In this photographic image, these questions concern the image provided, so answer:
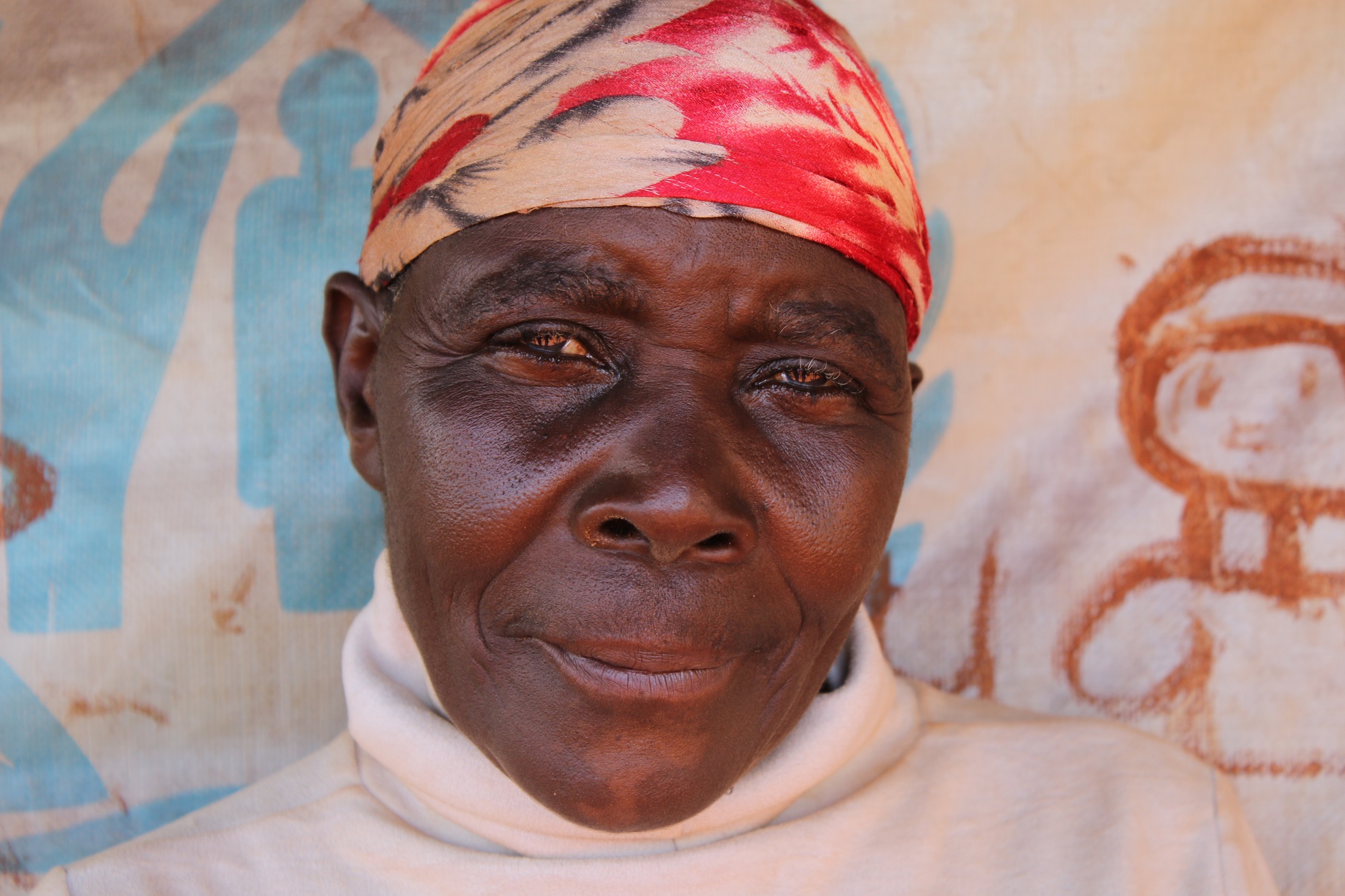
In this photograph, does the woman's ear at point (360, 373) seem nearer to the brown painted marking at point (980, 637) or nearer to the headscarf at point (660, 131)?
the headscarf at point (660, 131)

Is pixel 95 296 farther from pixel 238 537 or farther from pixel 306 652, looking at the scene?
pixel 306 652

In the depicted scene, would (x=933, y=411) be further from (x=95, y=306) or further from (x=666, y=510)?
(x=95, y=306)

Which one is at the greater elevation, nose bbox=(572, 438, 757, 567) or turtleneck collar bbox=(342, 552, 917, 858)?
nose bbox=(572, 438, 757, 567)

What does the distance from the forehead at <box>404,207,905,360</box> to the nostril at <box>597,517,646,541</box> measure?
0.27 metres

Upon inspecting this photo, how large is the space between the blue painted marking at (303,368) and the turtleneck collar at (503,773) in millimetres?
692

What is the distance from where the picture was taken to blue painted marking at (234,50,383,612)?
2.41 meters

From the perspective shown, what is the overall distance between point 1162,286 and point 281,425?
75.8 inches

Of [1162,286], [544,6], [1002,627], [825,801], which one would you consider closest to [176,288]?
[544,6]

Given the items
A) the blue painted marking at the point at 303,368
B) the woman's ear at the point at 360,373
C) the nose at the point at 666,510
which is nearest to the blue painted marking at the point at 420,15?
the blue painted marking at the point at 303,368

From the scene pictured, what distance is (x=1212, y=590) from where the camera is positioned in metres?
2.41

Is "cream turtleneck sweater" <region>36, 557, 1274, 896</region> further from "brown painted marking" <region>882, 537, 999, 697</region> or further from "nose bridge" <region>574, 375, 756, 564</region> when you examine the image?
"brown painted marking" <region>882, 537, 999, 697</region>

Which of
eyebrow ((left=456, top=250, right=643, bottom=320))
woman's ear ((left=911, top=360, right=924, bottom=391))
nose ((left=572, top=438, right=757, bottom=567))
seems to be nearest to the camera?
nose ((left=572, top=438, right=757, bottom=567))

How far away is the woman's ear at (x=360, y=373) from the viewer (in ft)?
5.53

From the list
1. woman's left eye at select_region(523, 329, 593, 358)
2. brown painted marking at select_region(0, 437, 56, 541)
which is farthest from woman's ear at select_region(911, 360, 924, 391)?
brown painted marking at select_region(0, 437, 56, 541)
